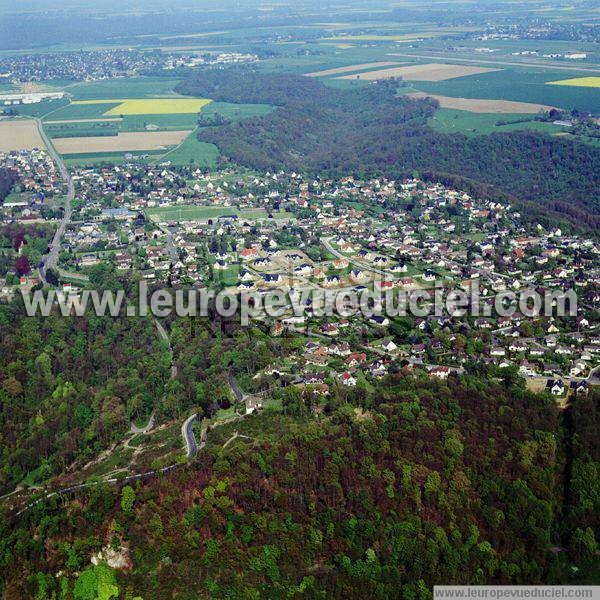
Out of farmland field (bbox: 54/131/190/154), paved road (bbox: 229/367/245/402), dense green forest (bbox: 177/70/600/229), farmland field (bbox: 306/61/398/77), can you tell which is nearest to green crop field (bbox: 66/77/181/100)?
dense green forest (bbox: 177/70/600/229)

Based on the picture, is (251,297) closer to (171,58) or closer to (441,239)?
(441,239)

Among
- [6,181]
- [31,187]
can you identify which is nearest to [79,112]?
[6,181]

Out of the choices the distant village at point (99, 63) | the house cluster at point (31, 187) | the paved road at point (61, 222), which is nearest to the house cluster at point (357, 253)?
the paved road at point (61, 222)

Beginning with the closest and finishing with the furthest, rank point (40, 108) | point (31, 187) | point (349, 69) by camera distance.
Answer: point (31, 187) → point (40, 108) → point (349, 69)

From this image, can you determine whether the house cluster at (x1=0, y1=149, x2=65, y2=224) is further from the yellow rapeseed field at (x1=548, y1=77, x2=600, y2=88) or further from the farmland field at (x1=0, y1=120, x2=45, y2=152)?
the yellow rapeseed field at (x1=548, y1=77, x2=600, y2=88)

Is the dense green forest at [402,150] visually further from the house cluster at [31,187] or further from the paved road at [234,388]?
the paved road at [234,388]

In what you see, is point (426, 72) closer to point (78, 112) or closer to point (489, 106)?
point (489, 106)

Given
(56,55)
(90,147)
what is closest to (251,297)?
(90,147)
